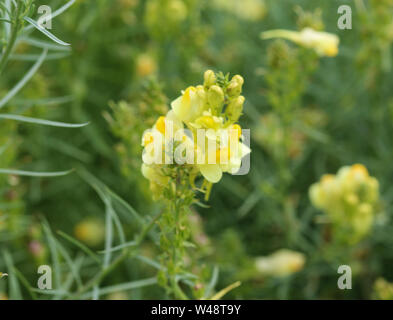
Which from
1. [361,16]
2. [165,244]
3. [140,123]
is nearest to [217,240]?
[140,123]

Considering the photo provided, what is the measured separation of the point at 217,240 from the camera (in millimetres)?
2135

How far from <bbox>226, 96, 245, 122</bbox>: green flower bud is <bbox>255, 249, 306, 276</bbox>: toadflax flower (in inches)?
41.0

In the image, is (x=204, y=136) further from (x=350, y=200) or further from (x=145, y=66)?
(x=145, y=66)

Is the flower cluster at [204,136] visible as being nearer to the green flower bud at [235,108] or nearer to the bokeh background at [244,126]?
the green flower bud at [235,108]

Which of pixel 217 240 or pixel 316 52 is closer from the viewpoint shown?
pixel 316 52

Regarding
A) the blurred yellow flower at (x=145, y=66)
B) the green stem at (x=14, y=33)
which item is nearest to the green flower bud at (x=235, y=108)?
the green stem at (x=14, y=33)

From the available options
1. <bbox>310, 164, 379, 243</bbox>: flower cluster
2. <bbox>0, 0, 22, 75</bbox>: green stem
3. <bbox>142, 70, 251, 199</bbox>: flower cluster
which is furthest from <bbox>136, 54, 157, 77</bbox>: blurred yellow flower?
<bbox>142, 70, 251, 199</bbox>: flower cluster

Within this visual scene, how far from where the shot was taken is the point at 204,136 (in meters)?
0.92

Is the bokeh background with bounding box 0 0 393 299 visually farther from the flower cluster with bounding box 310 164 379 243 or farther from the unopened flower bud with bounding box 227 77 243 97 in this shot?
the unopened flower bud with bounding box 227 77 243 97

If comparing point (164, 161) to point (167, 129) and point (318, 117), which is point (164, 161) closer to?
point (167, 129)

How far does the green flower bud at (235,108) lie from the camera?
3.02 ft

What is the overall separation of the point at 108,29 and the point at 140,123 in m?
1.05

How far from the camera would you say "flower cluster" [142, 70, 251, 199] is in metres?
0.91

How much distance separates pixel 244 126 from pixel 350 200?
0.72m
